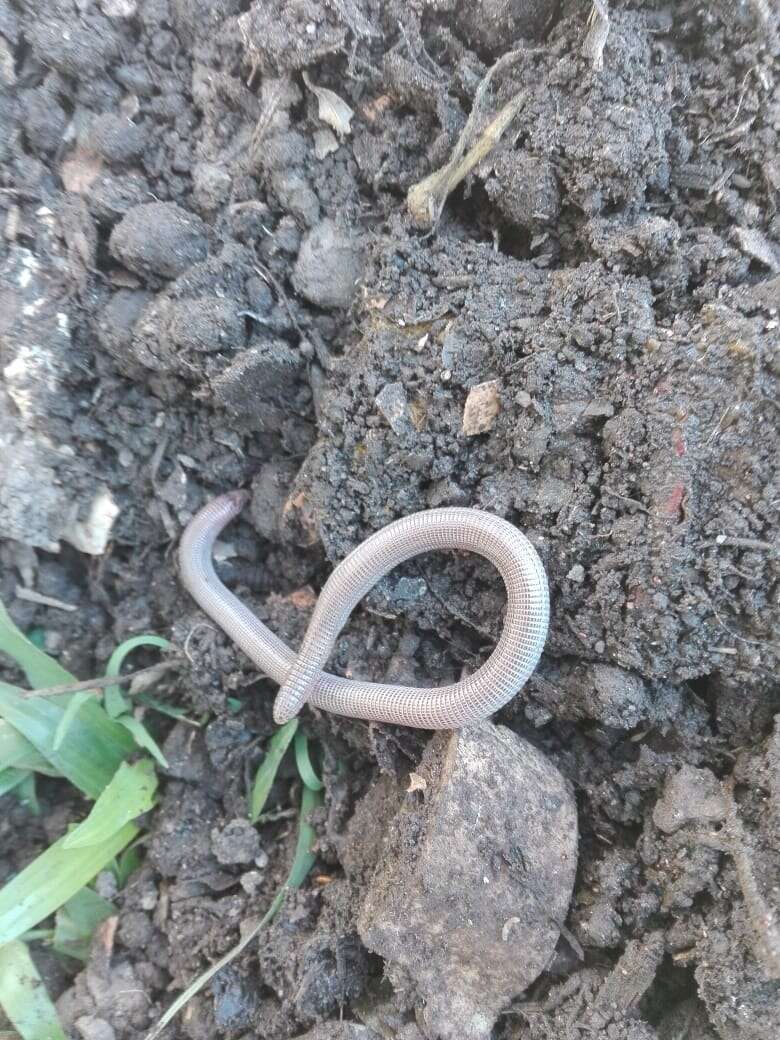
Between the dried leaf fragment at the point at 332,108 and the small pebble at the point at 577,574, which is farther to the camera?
the dried leaf fragment at the point at 332,108

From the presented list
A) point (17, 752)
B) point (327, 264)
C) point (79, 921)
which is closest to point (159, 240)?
point (327, 264)

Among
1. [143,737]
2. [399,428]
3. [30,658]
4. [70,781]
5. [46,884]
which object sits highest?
[399,428]

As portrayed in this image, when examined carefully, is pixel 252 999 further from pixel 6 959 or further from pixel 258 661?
pixel 258 661

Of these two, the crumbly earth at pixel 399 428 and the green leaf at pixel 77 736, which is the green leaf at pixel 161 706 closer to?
the crumbly earth at pixel 399 428

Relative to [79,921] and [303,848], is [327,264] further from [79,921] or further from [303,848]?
[79,921]

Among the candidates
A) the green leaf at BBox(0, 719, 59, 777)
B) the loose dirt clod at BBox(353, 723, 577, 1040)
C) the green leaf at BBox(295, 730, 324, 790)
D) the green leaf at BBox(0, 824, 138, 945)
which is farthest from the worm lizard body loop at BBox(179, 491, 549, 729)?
the green leaf at BBox(0, 824, 138, 945)

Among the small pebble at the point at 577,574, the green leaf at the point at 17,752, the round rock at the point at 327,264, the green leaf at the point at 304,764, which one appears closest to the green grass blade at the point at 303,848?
the green leaf at the point at 304,764

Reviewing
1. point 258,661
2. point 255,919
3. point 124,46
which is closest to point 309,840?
point 255,919

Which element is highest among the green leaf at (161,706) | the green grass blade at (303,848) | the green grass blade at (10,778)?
the green leaf at (161,706)
